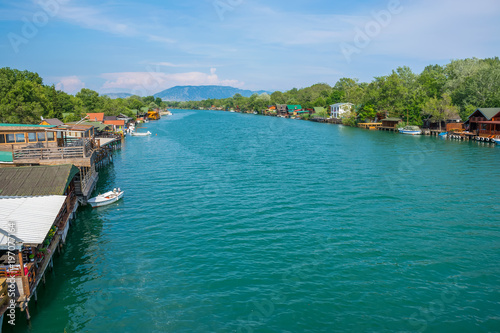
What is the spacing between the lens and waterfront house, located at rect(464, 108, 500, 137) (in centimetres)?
8731

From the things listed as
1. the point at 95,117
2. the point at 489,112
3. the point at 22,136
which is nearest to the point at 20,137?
the point at 22,136

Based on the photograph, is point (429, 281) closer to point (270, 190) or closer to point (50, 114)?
point (270, 190)

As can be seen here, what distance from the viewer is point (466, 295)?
20.5 meters

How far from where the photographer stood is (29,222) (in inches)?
784

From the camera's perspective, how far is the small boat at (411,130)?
11388 cm

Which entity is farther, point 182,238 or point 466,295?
point 182,238

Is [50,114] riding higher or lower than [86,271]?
higher

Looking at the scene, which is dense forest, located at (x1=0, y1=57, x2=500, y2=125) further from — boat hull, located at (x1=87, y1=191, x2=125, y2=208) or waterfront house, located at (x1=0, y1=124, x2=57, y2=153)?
boat hull, located at (x1=87, y1=191, x2=125, y2=208)

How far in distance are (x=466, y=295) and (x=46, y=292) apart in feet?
83.6

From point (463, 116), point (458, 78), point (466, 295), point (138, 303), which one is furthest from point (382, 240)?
point (458, 78)

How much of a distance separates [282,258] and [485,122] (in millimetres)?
89557

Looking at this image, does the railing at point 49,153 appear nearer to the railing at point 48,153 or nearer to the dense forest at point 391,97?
the railing at point 48,153

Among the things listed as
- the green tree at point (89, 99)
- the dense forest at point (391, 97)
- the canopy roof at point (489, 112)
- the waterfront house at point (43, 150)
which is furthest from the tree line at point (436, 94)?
the green tree at point (89, 99)

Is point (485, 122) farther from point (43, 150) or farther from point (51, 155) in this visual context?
point (43, 150)
